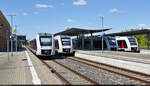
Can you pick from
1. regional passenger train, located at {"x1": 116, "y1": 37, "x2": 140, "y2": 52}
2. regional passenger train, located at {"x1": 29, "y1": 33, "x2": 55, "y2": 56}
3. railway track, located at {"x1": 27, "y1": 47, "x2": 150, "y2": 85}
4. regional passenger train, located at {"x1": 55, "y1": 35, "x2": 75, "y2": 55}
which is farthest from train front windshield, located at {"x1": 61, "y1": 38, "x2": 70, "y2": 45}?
railway track, located at {"x1": 27, "y1": 47, "x2": 150, "y2": 85}

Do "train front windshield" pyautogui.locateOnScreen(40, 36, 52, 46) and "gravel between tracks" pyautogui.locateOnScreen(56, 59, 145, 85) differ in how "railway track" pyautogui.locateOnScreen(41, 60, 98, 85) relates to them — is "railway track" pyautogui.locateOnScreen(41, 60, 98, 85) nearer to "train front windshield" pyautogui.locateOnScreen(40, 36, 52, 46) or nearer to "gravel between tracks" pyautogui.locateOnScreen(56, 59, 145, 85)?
"gravel between tracks" pyautogui.locateOnScreen(56, 59, 145, 85)

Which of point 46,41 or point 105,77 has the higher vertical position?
point 46,41

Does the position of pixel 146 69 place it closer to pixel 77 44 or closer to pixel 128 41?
pixel 128 41

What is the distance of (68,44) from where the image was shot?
24.1 metres

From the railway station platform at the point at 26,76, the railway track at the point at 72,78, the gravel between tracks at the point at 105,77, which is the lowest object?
the gravel between tracks at the point at 105,77

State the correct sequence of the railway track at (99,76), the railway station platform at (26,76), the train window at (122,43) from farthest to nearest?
the train window at (122,43) < the railway track at (99,76) < the railway station platform at (26,76)

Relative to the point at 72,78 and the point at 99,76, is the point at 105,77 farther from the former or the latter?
the point at 72,78

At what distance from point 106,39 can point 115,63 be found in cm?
1684

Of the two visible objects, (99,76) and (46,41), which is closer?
(99,76)

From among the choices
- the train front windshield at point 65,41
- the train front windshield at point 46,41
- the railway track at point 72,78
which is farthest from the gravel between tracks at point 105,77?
the train front windshield at point 65,41

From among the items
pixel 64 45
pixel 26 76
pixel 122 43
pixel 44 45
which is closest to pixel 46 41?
pixel 44 45

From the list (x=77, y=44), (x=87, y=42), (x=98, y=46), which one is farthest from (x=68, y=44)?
(x=77, y=44)

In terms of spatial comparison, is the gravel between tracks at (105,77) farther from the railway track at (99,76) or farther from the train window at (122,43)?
the train window at (122,43)

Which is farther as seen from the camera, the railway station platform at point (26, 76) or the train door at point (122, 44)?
the train door at point (122, 44)
